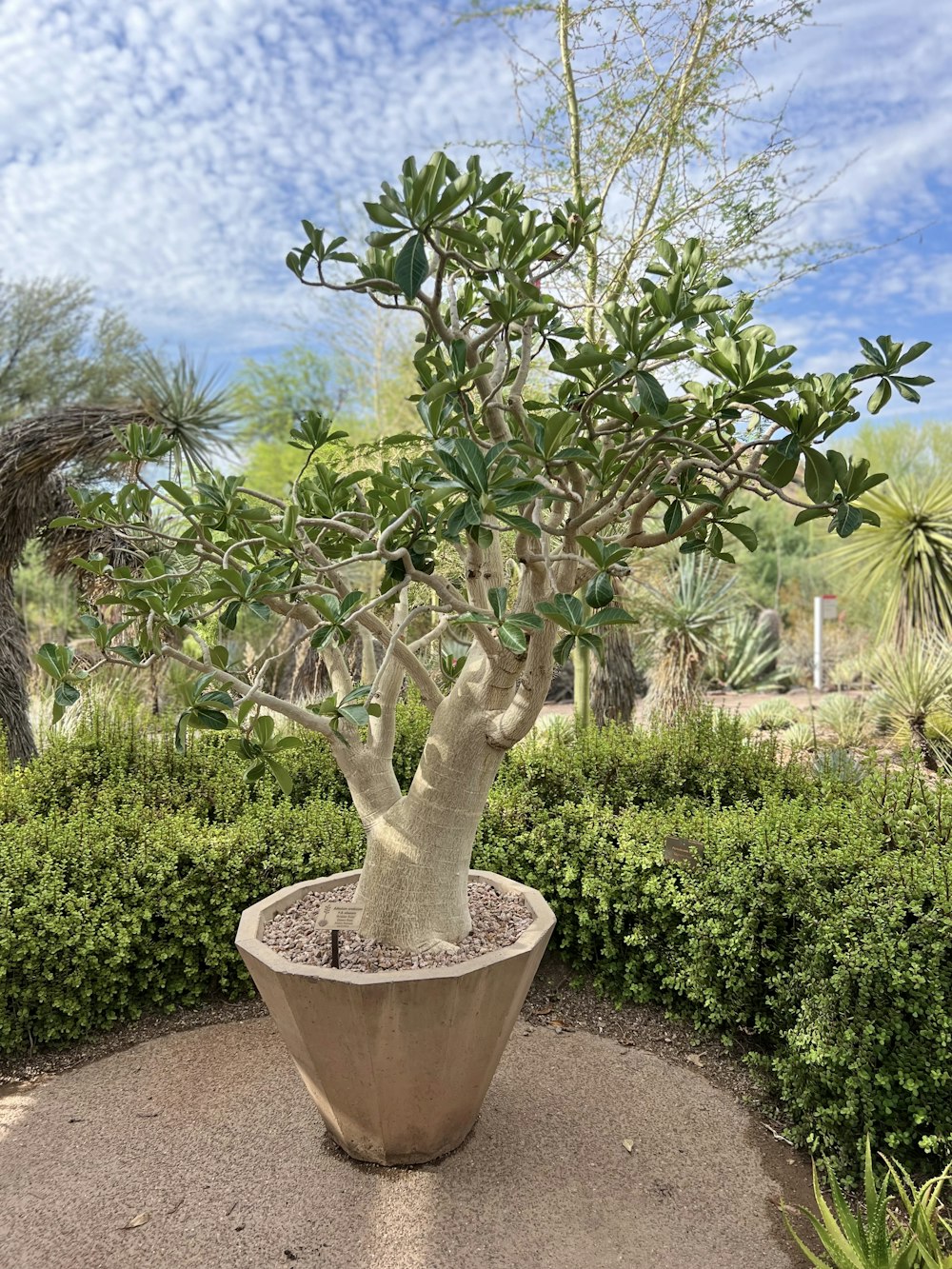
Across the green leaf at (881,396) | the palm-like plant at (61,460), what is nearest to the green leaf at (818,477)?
the green leaf at (881,396)

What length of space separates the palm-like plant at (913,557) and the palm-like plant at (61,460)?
538cm

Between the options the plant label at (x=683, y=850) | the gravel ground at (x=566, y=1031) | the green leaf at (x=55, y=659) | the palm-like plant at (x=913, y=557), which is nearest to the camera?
the green leaf at (x=55, y=659)

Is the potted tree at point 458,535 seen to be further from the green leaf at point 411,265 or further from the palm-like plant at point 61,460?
the palm-like plant at point 61,460

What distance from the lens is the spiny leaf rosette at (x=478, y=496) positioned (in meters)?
1.47

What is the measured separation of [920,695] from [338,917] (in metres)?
4.77

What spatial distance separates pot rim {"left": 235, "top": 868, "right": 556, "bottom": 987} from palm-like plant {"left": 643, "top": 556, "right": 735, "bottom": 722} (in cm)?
467

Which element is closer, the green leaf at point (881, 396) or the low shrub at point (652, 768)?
the green leaf at point (881, 396)

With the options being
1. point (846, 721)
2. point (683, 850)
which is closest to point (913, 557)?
point (846, 721)

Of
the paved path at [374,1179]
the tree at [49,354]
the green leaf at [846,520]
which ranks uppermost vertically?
the tree at [49,354]

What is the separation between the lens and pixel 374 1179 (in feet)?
6.64

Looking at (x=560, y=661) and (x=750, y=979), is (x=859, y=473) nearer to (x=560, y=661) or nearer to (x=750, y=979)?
(x=560, y=661)

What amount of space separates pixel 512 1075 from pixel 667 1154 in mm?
518

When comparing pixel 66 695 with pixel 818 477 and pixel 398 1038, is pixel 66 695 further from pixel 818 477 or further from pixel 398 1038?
pixel 818 477

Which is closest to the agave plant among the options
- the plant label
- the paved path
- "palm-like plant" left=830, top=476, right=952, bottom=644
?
"palm-like plant" left=830, top=476, right=952, bottom=644
